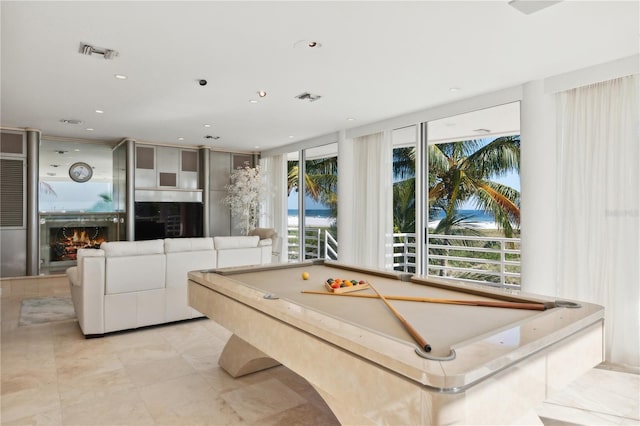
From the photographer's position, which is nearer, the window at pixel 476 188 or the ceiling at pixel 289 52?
the ceiling at pixel 289 52

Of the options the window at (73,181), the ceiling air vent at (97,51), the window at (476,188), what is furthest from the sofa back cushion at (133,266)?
the window at (476,188)

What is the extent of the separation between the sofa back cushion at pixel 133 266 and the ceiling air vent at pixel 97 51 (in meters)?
1.77

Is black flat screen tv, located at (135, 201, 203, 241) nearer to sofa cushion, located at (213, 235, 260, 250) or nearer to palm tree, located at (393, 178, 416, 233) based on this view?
sofa cushion, located at (213, 235, 260, 250)

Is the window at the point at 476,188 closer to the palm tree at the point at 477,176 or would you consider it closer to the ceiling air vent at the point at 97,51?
the palm tree at the point at 477,176

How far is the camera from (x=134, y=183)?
296 inches

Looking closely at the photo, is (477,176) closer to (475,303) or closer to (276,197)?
(276,197)

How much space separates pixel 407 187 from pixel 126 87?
668 centimetres

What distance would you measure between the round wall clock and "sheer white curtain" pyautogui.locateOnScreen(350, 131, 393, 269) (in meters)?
5.47

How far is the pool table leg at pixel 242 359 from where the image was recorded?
272cm

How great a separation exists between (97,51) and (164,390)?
2.77 m

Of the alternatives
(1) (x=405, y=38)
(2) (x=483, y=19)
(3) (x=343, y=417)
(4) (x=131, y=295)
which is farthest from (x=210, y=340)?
(2) (x=483, y=19)

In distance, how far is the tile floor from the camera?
2312mm

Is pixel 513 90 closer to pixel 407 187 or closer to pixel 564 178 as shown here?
pixel 564 178

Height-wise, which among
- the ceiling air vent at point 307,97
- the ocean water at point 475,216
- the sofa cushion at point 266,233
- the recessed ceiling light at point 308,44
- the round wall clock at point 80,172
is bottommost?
the sofa cushion at point 266,233
